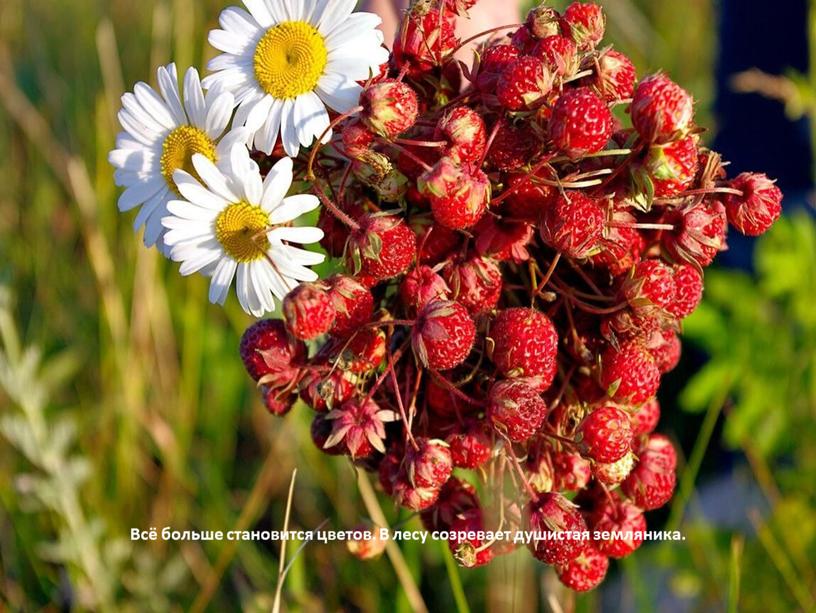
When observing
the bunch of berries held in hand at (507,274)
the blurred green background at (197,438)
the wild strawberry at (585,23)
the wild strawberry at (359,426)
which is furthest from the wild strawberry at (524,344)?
the blurred green background at (197,438)

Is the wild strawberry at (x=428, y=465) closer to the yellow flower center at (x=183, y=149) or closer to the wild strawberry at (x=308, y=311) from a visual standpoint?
the wild strawberry at (x=308, y=311)

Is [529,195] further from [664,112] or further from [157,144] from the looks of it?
[157,144]

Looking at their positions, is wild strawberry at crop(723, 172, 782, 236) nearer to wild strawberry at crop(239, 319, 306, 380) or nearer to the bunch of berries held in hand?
the bunch of berries held in hand

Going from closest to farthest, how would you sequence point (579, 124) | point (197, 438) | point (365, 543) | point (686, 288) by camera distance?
point (579, 124), point (686, 288), point (365, 543), point (197, 438)

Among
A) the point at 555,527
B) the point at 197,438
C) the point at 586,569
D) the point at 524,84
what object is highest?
the point at 524,84

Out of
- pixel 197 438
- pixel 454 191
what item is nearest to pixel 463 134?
pixel 454 191

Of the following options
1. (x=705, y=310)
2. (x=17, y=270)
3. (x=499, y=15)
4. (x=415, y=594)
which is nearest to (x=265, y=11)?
(x=499, y=15)

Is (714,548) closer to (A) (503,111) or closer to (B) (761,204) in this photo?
(B) (761,204)

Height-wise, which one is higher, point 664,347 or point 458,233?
point 458,233

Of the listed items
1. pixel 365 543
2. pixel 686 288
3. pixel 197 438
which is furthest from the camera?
pixel 197 438
